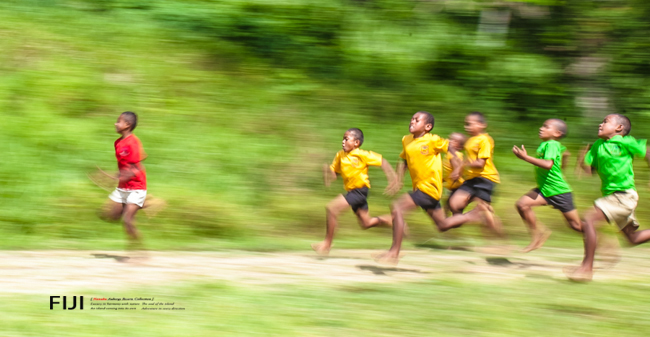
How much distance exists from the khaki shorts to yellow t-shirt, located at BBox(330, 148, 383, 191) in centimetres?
220

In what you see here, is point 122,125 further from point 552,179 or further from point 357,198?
point 552,179

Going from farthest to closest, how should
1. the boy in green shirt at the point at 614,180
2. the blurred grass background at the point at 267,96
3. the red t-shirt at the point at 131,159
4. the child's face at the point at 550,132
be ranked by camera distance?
the blurred grass background at the point at 267,96, the child's face at the point at 550,132, the red t-shirt at the point at 131,159, the boy in green shirt at the point at 614,180

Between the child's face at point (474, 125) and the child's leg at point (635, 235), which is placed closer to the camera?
the child's leg at point (635, 235)

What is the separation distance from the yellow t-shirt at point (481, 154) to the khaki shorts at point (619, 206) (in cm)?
134

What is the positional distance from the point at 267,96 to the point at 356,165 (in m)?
4.32

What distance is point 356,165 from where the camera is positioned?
719 centimetres

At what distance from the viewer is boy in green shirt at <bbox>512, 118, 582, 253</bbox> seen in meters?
6.84

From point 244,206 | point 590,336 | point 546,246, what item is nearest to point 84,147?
point 244,206

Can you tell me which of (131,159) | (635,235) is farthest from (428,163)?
(131,159)

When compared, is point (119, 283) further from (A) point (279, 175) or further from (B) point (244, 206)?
(A) point (279, 175)

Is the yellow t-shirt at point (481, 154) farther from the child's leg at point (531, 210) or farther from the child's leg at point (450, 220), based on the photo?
the child's leg at point (450, 220)

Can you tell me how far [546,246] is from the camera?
344 inches

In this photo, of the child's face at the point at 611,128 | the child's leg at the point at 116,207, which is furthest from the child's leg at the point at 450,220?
the child's leg at the point at 116,207

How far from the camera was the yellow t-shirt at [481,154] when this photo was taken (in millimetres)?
7348
